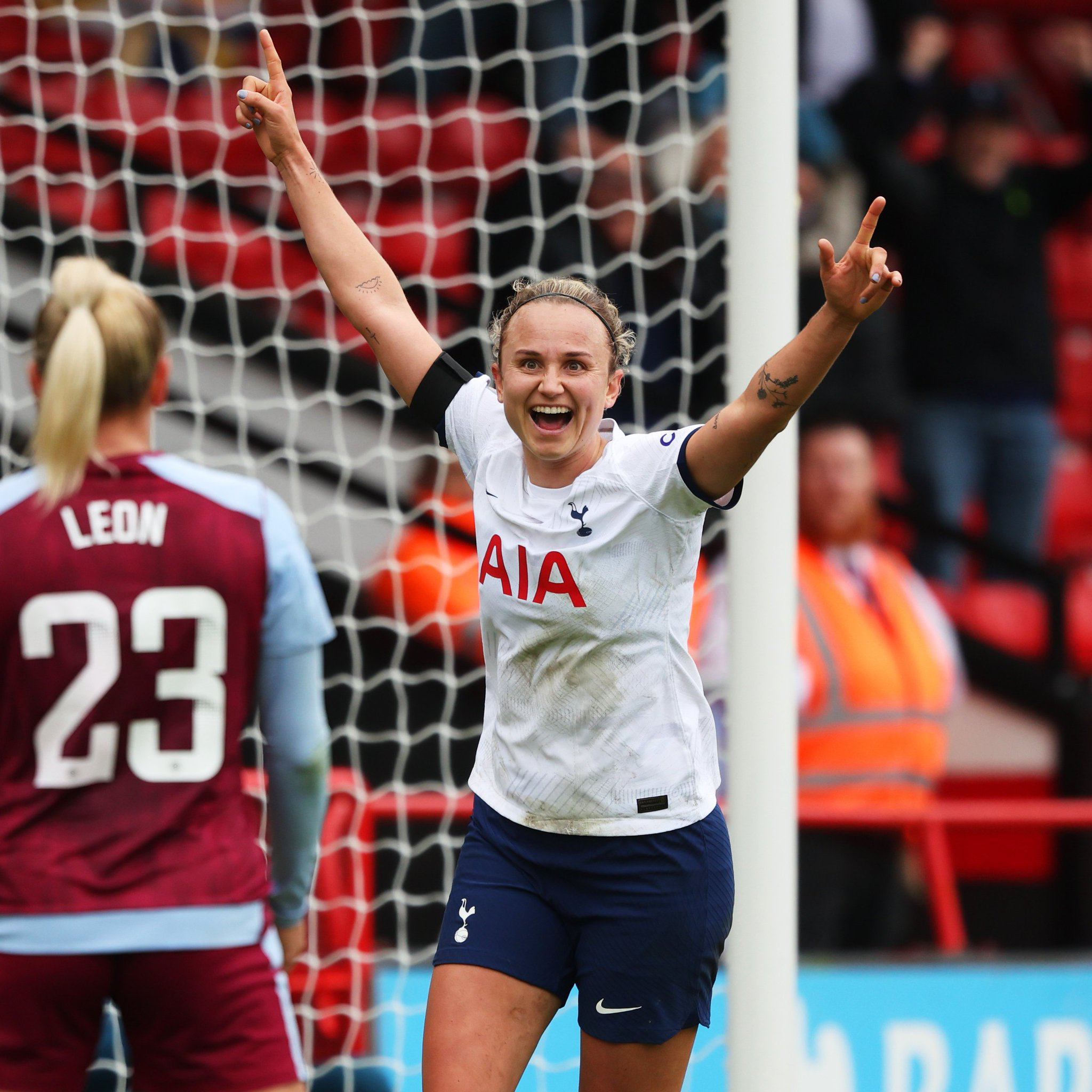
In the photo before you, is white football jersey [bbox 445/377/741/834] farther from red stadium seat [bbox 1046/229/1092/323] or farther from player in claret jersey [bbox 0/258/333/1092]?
red stadium seat [bbox 1046/229/1092/323]

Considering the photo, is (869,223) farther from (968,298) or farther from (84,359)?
(968,298)

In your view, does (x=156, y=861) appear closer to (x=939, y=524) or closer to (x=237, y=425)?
(x=237, y=425)

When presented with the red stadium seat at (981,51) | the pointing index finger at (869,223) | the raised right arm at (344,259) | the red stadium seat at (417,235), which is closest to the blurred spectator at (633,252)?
the red stadium seat at (417,235)

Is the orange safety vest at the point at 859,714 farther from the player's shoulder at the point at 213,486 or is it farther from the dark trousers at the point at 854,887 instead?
the player's shoulder at the point at 213,486

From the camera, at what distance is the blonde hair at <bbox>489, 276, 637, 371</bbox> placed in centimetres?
256

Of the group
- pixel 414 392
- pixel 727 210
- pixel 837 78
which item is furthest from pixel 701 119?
pixel 414 392

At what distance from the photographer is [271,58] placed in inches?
106

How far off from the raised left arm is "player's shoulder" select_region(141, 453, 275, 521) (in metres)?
0.75

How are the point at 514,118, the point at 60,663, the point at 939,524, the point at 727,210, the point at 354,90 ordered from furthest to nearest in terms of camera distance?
the point at 354,90 < the point at 514,118 < the point at 939,524 < the point at 727,210 < the point at 60,663

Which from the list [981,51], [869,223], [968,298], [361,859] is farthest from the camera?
[981,51]

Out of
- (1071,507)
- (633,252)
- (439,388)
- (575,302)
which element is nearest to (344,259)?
(439,388)

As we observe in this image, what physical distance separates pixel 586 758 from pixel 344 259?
1031 millimetres

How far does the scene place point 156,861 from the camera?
238cm

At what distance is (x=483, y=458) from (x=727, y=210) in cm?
102
